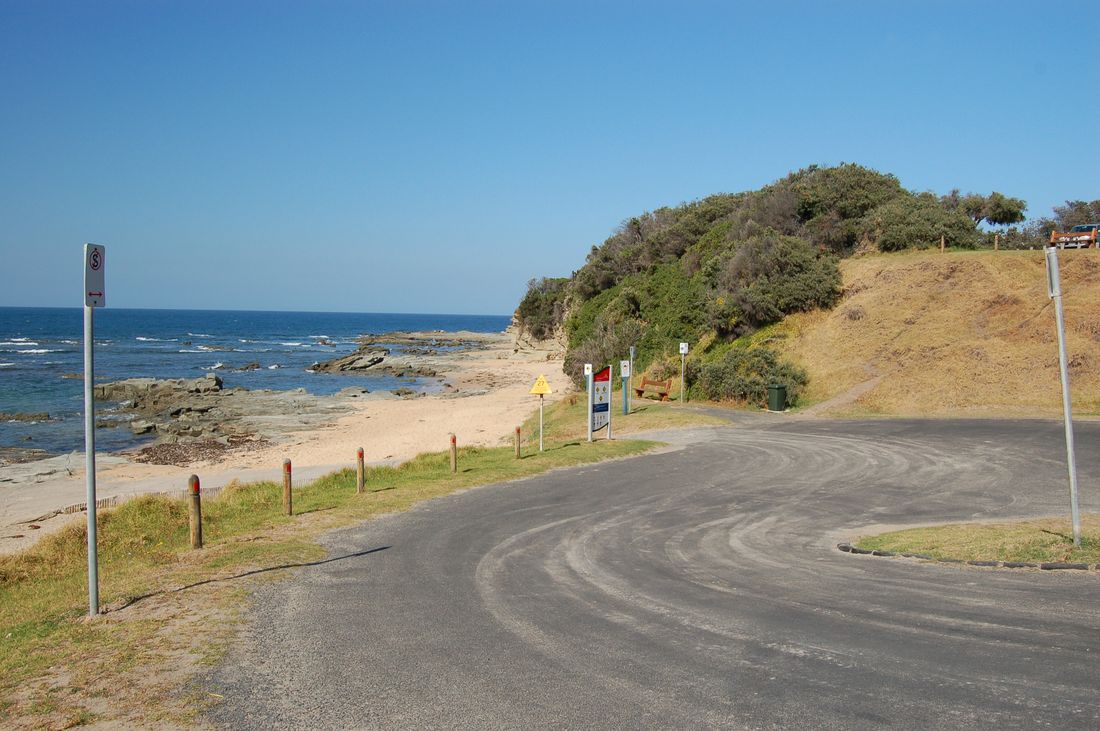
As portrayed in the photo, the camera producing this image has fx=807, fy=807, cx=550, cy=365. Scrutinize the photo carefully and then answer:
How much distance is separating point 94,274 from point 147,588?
387 centimetres

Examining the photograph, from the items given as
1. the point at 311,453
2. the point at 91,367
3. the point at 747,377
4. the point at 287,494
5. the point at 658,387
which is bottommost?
the point at 311,453

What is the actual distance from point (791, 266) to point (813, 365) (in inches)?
297

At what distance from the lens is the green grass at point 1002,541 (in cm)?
1077

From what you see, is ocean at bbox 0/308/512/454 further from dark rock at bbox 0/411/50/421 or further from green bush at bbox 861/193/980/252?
green bush at bbox 861/193/980/252

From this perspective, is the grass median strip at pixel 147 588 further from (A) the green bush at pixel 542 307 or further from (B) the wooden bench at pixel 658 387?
(A) the green bush at pixel 542 307

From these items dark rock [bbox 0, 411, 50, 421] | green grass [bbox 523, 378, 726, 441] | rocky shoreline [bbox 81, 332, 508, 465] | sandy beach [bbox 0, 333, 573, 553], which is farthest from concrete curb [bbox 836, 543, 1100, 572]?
dark rock [bbox 0, 411, 50, 421]

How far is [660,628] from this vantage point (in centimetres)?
831

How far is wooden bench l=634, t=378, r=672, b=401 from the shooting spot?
121ft

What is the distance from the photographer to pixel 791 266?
42156mm

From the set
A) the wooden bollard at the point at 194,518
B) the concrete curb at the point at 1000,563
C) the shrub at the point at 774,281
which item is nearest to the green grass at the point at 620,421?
the shrub at the point at 774,281

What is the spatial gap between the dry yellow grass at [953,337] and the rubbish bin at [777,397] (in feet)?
5.96

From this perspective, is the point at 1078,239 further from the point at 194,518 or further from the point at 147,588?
the point at 147,588

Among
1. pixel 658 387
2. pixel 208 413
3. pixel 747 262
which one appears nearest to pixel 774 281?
pixel 747 262

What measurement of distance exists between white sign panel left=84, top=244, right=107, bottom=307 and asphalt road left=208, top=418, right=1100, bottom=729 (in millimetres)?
3799
